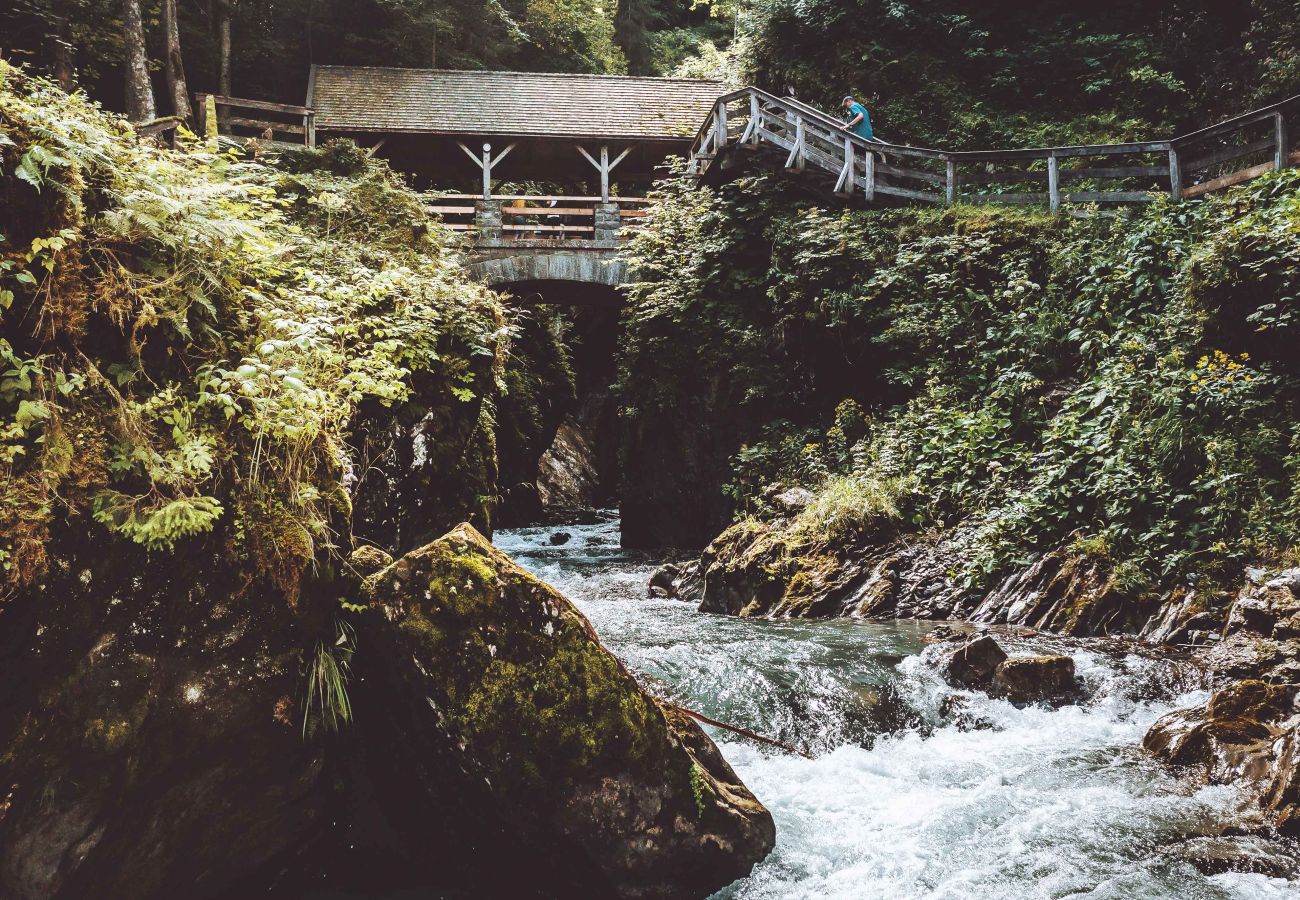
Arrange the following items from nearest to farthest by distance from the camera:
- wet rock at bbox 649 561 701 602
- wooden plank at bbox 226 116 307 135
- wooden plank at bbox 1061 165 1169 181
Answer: wet rock at bbox 649 561 701 602
wooden plank at bbox 1061 165 1169 181
wooden plank at bbox 226 116 307 135

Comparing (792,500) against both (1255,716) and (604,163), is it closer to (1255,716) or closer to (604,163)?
(1255,716)

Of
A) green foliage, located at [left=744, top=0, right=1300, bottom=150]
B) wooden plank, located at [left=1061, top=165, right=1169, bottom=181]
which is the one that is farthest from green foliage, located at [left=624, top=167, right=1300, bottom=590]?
green foliage, located at [left=744, top=0, right=1300, bottom=150]

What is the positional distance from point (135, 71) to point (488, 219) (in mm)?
7396

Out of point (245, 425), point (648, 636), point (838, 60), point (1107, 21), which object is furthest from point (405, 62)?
point (245, 425)

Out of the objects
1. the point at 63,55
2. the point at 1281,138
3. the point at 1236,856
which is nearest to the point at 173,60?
the point at 63,55

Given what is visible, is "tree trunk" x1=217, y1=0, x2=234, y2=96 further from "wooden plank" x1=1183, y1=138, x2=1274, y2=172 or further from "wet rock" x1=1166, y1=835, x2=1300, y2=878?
"wet rock" x1=1166, y1=835, x2=1300, y2=878

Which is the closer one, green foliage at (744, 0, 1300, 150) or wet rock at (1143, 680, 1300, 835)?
wet rock at (1143, 680, 1300, 835)

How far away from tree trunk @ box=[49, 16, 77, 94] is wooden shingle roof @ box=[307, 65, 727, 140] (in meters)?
5.26

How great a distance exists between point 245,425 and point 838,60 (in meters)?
19.3

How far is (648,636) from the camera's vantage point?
7973 mm

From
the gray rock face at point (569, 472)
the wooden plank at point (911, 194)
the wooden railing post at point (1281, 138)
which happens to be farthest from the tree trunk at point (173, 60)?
the wooden railing post at point (1281, 138)

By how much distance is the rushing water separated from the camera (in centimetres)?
411

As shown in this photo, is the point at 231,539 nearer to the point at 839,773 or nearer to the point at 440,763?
the point at 440,763

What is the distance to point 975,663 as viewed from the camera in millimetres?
6391
